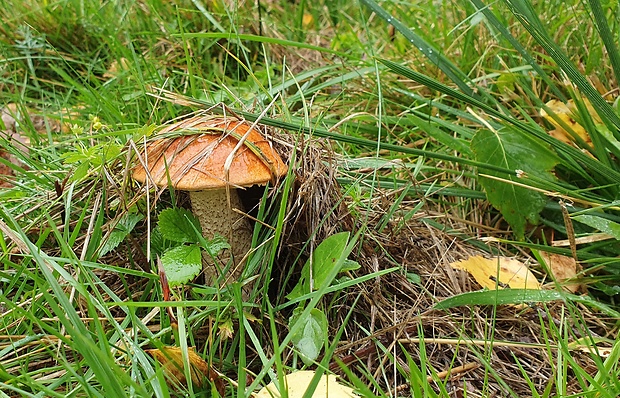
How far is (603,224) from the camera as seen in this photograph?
1.26 m

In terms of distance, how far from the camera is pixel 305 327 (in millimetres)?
1073

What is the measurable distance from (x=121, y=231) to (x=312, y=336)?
1.57ft

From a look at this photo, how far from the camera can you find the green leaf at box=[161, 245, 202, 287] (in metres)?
1.05

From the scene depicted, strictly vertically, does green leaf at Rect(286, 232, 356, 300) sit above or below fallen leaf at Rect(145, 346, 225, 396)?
above

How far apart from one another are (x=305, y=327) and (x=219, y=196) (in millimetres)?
328

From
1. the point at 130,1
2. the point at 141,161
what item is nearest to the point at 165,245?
the point at 141,161

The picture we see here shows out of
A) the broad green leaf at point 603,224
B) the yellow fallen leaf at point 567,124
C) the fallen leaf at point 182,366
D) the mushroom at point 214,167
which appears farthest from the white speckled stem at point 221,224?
the yellow fallen leaf at point 567,124

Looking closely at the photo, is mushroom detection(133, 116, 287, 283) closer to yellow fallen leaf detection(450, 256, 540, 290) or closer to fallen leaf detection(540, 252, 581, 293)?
yellow fallen leaf detection(450, 256, 540, 290)

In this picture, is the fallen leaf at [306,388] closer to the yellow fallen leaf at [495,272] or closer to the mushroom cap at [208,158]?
the mushroom cap at [208,158]

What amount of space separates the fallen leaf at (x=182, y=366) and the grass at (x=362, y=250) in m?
0.01

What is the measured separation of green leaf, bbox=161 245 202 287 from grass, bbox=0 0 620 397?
4cm

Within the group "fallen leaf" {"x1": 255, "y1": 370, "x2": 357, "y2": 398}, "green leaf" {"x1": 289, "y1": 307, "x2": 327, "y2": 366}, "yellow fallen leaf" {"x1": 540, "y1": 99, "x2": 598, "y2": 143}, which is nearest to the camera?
"fallen leaf" {"x1": 255, "y1": 370, "x2": 357, "y2": 398}

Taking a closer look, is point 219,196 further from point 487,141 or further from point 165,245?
point 487,141

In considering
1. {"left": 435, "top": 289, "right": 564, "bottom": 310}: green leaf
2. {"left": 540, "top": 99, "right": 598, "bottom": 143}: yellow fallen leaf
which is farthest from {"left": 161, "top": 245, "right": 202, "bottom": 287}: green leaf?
{"left": 540, "top": 99, "right": 598, "bottom": 143}: yellow fallen leaf
